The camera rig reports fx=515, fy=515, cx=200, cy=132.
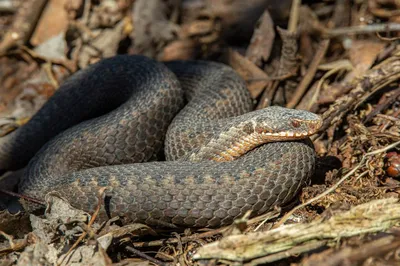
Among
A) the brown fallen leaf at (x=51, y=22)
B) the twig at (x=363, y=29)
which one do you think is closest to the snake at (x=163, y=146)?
the twig at (x=363, y=29)

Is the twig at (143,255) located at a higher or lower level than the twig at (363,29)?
lower

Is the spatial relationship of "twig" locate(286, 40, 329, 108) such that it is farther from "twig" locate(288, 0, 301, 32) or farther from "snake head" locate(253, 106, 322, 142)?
"snake head" locate(253, 106, 322, 142)

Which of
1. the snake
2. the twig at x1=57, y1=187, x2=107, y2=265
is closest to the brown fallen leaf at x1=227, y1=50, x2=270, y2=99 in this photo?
the snake

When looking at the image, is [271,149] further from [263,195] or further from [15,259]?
[15,259]

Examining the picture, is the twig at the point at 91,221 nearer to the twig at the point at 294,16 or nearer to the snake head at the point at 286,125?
the snake head at the point at 286,125

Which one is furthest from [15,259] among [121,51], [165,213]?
[121,51]

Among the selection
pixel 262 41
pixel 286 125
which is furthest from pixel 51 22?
pixel 286 125
